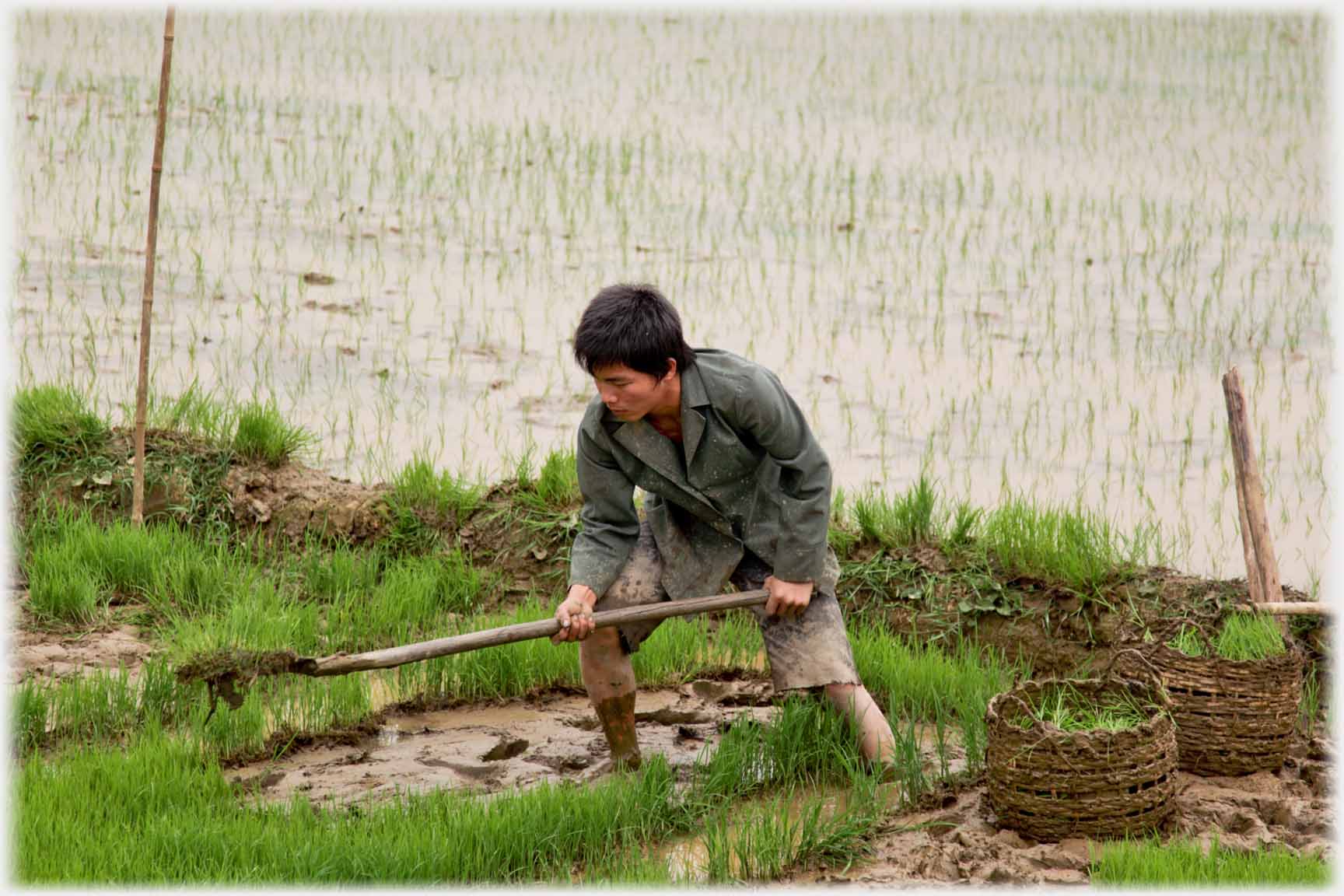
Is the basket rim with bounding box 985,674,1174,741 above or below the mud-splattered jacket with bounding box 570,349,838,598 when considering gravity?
below

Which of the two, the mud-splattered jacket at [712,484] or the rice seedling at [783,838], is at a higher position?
the mud-splattered jacket at [712,484]

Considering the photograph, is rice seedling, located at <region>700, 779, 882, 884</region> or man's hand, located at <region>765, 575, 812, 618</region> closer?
rice seedling, located at <region>700, 779, 882, 884</region>

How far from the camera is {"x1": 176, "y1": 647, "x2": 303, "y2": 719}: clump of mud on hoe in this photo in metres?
3.39

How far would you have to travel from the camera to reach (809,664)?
11.8 feet

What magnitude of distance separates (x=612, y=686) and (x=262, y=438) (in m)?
2.09

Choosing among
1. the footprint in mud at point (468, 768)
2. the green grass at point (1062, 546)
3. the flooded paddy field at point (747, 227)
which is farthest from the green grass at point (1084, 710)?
the flooded paddy field at point (747, 227)

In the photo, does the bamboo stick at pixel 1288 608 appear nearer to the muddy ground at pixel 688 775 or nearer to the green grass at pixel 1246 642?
the green grass at pixel 1246 642

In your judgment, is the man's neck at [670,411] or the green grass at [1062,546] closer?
the man's neck at [670,411]

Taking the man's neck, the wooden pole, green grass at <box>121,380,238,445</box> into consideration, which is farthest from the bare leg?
green grass at <box>121,380,238,445</box>

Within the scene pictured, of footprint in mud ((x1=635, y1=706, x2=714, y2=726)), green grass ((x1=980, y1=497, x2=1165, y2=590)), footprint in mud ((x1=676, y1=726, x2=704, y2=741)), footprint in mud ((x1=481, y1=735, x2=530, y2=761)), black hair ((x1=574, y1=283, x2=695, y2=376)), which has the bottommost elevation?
footprint in mud ((x1=481, y1=735, x2=530, y2=761))

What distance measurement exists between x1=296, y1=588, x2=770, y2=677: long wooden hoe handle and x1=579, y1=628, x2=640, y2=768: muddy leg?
18 cm

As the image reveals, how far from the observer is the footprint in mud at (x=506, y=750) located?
12.8 ft

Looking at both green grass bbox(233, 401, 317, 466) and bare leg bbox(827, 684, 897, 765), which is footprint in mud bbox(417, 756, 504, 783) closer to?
bare leg bbox(827, 684, 897, 765)

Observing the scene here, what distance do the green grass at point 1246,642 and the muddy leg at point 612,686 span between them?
1.37m
